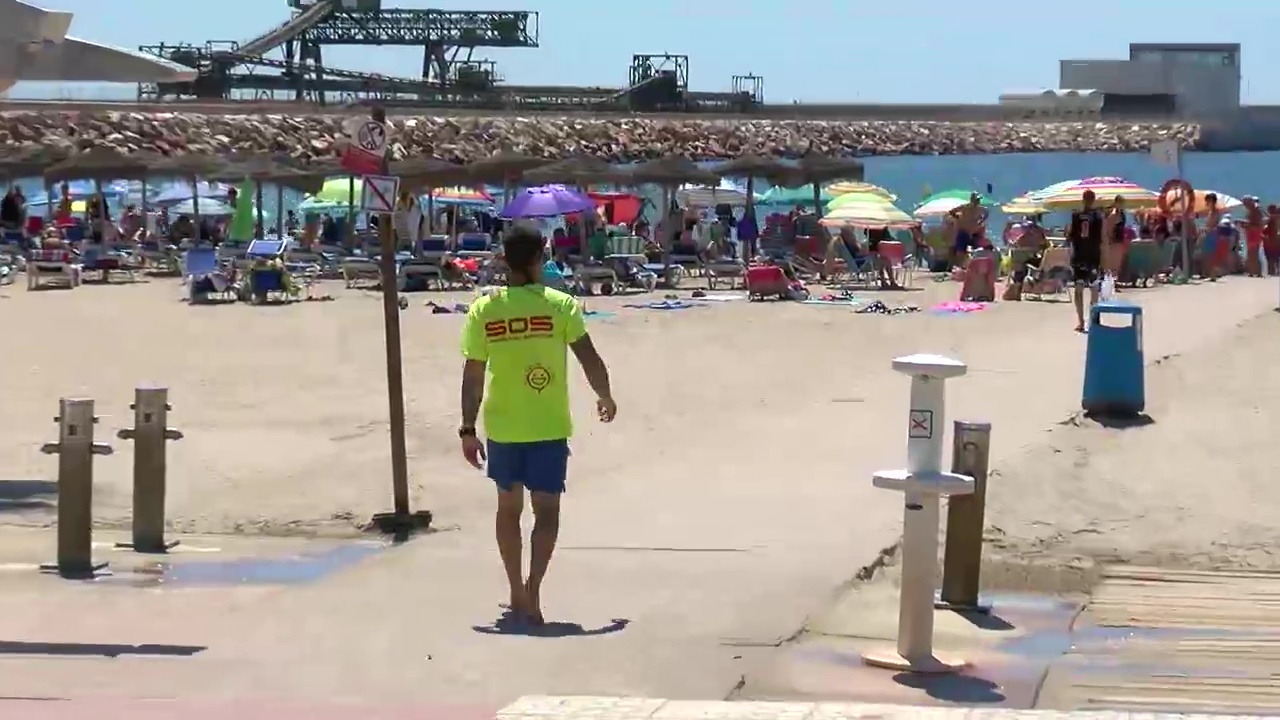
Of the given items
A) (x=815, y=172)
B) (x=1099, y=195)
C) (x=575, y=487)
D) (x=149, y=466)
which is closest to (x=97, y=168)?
(x=815, y=172)

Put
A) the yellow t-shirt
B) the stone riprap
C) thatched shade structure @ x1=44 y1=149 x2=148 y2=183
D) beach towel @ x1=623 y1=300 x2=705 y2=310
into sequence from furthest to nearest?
the stone riprap, thatched shade structure @ x1=44 y1=149 x2=148 y2=183, beach towel @ x1=623 y1=300 x2=705 y2=310, the yellow t-shirt

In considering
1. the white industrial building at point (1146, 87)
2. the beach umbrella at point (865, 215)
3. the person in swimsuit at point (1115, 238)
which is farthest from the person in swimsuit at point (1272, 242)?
the white industrial building at point (1146, 87)

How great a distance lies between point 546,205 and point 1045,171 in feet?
194

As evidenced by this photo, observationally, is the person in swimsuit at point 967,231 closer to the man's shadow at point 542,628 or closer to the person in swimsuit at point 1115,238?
the person in swimsuit at point 1115,238

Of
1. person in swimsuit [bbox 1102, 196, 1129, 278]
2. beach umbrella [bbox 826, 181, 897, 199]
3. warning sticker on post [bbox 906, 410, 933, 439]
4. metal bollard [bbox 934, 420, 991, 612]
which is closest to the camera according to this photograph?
warning sticker on post [bbox 906, 410, 933, 439]

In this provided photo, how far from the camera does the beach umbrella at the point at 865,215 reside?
2947cm

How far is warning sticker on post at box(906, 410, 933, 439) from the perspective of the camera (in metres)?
6.18

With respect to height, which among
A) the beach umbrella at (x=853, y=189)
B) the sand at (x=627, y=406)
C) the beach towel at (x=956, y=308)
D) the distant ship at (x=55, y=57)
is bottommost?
the sand at (x=627, y=406)

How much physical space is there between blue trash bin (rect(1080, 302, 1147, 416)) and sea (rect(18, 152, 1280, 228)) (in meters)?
→ 53.2

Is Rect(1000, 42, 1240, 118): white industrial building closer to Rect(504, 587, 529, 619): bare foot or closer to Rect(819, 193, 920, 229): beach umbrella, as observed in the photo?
Rect(819, 193, 920, 229): beach umbrella

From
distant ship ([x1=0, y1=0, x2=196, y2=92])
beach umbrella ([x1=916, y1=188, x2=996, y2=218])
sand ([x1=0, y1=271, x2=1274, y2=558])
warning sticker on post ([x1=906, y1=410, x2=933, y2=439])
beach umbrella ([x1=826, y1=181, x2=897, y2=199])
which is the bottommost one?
sand ([x1=0, y1=271, x2=1274, y2=558])

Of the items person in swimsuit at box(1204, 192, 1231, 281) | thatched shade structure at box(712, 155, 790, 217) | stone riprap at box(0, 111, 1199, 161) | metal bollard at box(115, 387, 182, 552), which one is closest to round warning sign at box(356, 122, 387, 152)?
metal bollard at box(115, 387, 182, 552)

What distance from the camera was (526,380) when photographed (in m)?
6.88

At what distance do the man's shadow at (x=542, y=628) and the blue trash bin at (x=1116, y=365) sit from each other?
619cm
